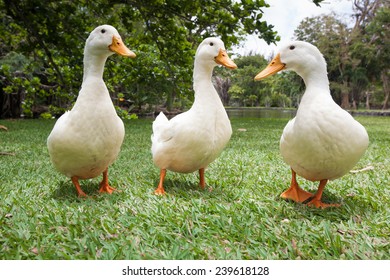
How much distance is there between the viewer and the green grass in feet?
5.36

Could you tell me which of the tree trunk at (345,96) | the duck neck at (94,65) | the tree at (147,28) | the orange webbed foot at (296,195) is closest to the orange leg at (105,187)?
the duck neck at (94,65)

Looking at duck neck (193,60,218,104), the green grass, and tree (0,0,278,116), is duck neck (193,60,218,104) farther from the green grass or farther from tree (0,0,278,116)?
tree (0,0,278,116)

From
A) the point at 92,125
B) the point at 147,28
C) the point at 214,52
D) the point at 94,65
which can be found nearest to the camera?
the point at 92,125

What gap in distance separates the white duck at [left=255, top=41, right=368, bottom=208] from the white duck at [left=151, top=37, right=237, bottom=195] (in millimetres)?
446

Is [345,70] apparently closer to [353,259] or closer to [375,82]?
[375,82]

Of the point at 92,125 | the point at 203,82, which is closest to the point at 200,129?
the point at 203,82

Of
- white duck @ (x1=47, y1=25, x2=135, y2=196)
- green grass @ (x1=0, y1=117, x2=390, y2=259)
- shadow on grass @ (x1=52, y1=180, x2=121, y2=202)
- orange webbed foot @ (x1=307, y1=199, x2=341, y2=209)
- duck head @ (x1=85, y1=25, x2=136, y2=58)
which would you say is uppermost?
duck head @ (x1=85, y1=25, x2=136, y2=58)

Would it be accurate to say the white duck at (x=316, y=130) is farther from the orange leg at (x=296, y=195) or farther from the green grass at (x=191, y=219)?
the green grass at (x=191, y=219)

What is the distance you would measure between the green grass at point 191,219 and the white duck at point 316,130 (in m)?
0.27

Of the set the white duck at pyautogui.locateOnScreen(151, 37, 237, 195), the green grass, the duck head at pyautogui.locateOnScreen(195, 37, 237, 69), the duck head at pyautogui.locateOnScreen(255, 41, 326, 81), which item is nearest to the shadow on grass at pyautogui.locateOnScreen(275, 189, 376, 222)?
the green grass

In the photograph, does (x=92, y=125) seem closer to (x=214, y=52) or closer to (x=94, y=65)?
(x=94, y=65)

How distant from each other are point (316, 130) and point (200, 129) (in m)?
0.76

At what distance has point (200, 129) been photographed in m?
Result: 2.48
